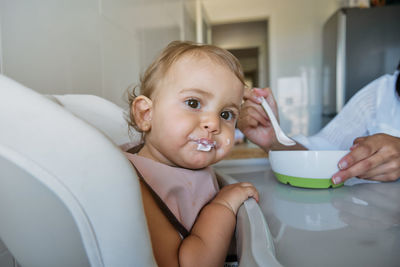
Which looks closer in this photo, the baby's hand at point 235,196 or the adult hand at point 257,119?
the baby's hand at point 235,196

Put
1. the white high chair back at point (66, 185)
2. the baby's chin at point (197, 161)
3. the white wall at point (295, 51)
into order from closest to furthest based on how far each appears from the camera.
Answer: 1. the white high chair back at point (66, 185)
2. the baby's chin at point (197, 161)
3. the white wall at point (295, 51)

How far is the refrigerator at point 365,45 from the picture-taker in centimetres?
247

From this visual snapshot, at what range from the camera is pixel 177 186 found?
471 millimetres

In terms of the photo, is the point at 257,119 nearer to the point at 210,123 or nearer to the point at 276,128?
the point at 276,128

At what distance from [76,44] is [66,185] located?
66 centimetres

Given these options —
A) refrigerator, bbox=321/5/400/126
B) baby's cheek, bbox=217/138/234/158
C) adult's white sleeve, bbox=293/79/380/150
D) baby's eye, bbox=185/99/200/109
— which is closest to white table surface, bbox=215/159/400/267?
baby's cheek, bbox=217/138/234/158

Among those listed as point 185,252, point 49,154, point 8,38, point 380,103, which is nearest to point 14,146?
point 49,154

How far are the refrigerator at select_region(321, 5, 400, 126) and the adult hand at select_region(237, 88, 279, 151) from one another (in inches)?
80.9

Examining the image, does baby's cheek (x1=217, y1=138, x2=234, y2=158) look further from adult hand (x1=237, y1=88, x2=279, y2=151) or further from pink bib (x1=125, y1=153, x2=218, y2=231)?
adult hand (x1=237, y1=88, x2=279, y2=151)

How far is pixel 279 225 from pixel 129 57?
37.6 inches

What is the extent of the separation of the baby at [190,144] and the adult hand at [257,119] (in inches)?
8.2

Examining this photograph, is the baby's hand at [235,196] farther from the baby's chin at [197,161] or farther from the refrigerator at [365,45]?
the refrigerator at [365,45]

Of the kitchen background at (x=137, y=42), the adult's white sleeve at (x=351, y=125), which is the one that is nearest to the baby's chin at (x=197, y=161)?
the kitchen background at (x=137, y=42)

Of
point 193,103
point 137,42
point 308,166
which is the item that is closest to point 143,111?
point 193,103
